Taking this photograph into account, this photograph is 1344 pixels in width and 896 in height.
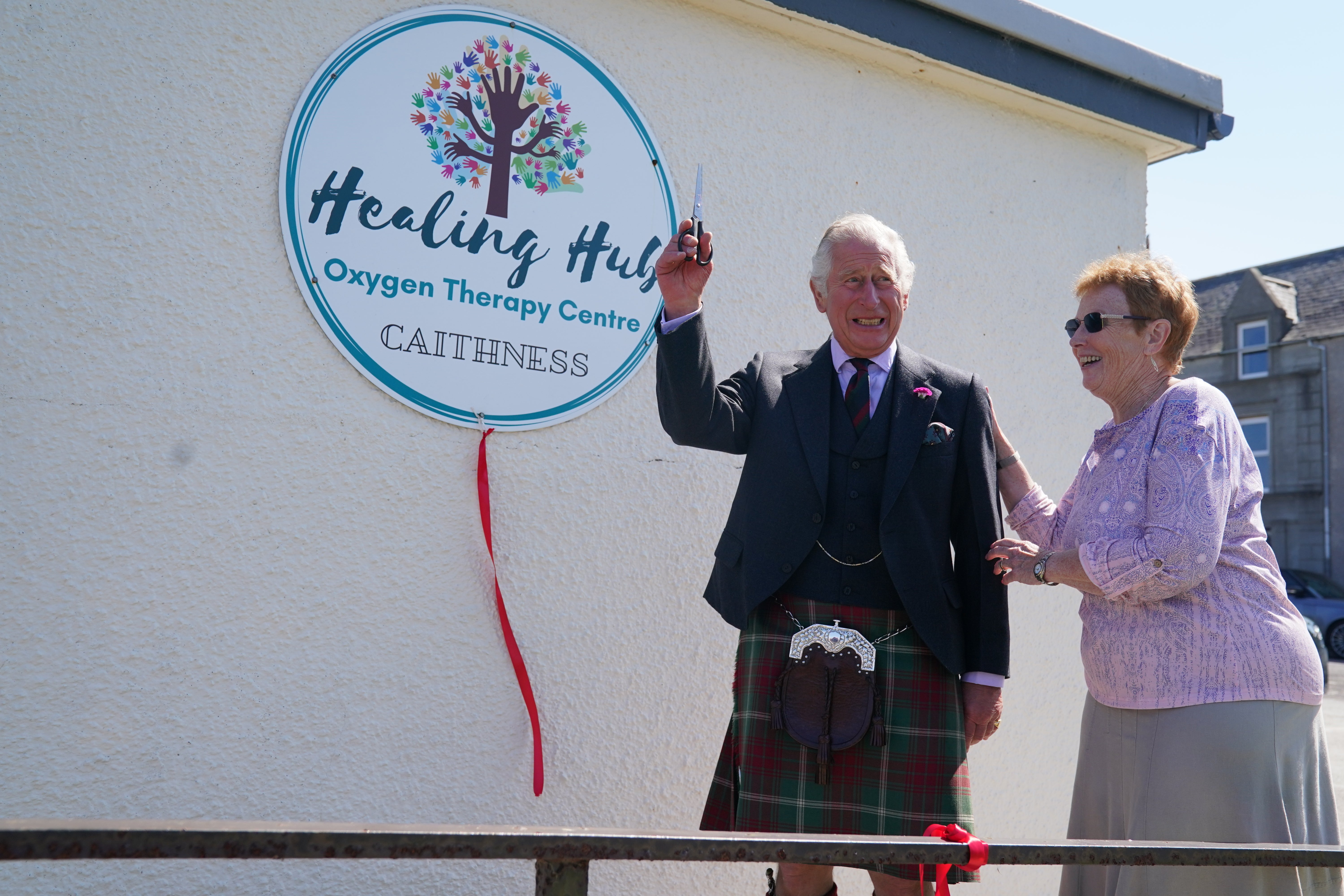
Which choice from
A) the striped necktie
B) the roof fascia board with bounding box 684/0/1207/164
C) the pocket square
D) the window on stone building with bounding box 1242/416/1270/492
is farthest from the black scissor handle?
the window on stone building with bounding box 1242/416/1270/492

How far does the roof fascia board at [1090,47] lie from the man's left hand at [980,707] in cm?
206

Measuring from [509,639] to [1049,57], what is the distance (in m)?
2.57

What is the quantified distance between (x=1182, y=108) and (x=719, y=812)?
3094mm

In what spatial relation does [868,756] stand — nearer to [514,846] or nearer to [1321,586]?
[514,846]

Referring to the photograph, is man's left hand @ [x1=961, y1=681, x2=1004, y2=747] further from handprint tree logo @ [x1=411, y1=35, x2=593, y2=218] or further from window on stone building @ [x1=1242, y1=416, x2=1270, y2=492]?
window on stone building @ [x1=1242, y1=416, x2=1270, y2=492]

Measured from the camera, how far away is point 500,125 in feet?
7.94

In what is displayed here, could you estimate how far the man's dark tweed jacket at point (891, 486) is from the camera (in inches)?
76.4

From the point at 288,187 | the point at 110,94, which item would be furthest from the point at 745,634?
the point at 110,94

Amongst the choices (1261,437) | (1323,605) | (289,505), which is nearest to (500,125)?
(289,505)

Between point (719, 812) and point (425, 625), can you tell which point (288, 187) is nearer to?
point (425, 625)

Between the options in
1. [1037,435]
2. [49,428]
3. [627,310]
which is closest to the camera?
[49,428]

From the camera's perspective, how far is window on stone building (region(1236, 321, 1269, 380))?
2216 centimetres

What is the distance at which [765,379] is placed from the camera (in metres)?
2.13

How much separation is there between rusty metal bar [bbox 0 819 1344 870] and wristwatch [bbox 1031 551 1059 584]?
62 cm
